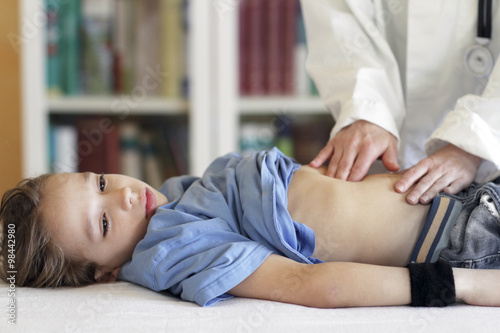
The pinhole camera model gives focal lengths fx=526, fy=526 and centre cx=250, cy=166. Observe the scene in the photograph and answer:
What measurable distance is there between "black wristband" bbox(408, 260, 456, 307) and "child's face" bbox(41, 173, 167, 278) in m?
0.47

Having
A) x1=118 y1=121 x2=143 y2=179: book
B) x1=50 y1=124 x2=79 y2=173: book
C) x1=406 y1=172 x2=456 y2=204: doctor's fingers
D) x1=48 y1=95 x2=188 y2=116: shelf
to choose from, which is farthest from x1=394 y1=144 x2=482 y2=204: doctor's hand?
x1=50 y1=124 x2=79 y2=173: book

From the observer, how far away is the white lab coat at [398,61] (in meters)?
1.07

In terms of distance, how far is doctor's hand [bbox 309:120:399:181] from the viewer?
949mm

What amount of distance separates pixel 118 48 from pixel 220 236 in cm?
122

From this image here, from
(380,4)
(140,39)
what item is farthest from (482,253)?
(140,39)

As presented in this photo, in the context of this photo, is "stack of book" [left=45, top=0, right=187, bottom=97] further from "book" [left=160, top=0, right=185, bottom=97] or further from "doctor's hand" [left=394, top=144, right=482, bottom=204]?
"doctor's hand" [left=394, top=144, right=482, bottom=204]

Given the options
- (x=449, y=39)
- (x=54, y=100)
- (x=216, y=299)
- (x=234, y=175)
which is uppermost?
(x=449, y=39)

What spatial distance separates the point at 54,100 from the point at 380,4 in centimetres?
120

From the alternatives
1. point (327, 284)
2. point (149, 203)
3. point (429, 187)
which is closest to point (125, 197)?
point (149, 203)

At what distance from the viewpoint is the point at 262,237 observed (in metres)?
0.85

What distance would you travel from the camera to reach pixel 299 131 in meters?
1.95

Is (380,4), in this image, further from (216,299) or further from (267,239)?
(216,299)

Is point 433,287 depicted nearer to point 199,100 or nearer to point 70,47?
point 199,100

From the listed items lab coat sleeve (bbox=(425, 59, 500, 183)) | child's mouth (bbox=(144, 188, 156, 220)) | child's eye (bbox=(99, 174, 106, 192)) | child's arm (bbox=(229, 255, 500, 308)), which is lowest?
child's arm (bbox=(229, 255, 500, 308))
